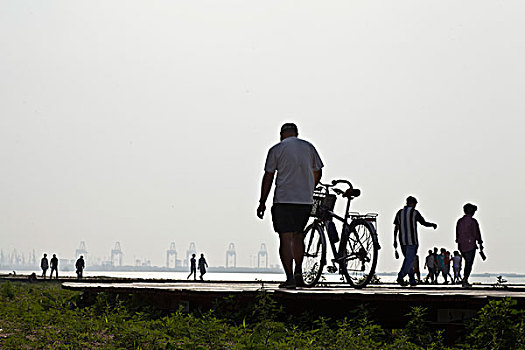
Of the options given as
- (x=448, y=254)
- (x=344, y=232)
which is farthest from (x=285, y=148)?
(x=448, y=254)

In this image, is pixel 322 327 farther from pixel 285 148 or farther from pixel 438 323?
pixel 285 148

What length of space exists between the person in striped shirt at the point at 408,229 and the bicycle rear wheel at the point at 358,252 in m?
3.94

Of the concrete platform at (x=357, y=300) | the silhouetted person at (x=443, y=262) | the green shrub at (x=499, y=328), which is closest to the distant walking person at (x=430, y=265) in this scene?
the silhouetted person at (x=443, y=262)

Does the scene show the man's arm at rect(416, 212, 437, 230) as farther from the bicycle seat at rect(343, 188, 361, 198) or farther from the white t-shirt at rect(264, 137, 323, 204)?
the white t-shirt at rect(264, 137, 323, 204)

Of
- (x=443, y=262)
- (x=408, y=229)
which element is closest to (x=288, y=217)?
(x=408, y=229)

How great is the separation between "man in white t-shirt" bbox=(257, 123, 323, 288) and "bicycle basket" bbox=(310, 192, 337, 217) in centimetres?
51

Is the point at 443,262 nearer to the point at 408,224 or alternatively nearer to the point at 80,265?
the point at 80,265

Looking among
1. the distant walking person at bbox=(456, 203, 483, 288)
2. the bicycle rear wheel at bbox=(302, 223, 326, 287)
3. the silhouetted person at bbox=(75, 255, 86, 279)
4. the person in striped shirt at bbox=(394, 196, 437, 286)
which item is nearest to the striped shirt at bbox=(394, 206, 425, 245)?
the person in striped shirt at bbox=(394, 196, 437, 286)

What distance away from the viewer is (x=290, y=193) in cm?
1046

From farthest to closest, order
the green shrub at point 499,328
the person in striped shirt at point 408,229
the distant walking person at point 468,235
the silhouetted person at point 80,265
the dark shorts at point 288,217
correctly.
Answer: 1. the silhouetted person at point 80,265
2. the distant walking person at point 468,235
3. the person in striped shirt at point 408,229
4. the dark shorts at point 288,217
5. the green shrub at point 499,328

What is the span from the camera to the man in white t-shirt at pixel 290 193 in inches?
412

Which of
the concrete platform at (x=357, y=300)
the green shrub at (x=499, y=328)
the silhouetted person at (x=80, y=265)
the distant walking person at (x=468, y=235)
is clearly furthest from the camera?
the silhouetted person at (x=80, y=265)

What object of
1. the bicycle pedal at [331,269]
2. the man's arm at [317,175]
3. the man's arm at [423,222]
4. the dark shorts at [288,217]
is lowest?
the bicycle pedal at [331,269]

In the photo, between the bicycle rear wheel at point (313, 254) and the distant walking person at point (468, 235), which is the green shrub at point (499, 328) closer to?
the bicycle rear wheel at point (313, 254)
